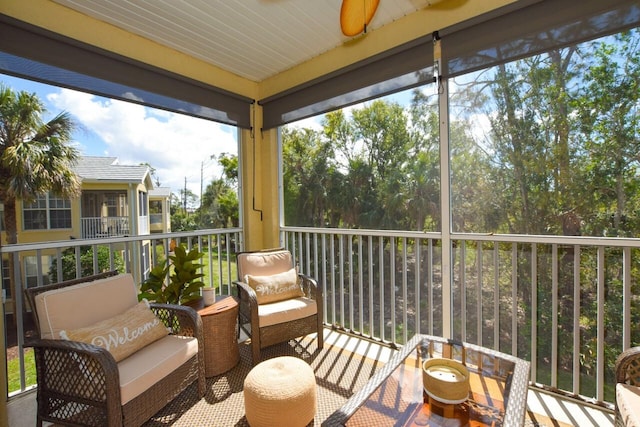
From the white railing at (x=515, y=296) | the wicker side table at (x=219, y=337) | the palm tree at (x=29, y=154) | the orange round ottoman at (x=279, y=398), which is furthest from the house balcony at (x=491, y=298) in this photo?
the orange round ottoman at (x=279, y=398)

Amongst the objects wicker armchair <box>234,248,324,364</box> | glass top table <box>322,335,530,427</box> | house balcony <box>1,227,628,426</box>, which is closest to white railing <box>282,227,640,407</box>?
house balcony <box>1,227,628,426</box>

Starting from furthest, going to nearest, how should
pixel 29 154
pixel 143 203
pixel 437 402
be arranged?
pixel 143 203 → pixel 29 154 → pixel 437 402

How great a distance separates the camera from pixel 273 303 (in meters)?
2.71

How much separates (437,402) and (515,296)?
1268 millimetres

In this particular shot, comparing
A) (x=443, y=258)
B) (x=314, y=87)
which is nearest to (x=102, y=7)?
(x=314, y=87)

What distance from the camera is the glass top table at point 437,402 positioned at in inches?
49.3

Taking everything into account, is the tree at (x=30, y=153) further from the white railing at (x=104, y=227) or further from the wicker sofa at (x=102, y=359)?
the wicker sofa at (x=102, y=359)

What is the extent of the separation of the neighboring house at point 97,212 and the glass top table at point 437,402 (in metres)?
2.52

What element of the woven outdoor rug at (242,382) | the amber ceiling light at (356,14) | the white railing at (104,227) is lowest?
the woven outdoor rug at (242,382)

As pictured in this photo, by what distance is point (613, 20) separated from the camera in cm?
171

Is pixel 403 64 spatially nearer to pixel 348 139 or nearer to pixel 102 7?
pixel 348 139

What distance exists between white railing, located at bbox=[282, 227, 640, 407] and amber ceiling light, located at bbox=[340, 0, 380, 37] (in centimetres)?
167

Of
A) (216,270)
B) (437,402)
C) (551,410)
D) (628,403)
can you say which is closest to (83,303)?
(216,270)

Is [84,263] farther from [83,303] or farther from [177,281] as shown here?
[83,303]
